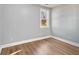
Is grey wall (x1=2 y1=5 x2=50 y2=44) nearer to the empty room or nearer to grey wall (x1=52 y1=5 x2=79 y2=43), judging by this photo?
the empty room

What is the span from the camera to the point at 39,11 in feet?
4.11

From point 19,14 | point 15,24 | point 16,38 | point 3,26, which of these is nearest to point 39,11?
point 19,14

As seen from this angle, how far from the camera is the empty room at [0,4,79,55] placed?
1221mm

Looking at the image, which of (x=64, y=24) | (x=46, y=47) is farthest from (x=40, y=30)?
(x=64, y=24)

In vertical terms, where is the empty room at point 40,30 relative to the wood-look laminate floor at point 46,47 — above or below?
above

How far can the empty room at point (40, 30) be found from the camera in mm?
1221

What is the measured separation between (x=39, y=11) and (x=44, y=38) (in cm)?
42

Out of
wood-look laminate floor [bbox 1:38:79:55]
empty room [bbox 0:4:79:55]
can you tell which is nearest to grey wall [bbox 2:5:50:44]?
empty room [bbox 0:4:79:55]

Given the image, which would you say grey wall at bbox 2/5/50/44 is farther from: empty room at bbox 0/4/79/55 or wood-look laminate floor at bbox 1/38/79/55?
wood-look laminate floor at bbox 1/38/79/55

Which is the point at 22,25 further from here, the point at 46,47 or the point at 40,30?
the point at 46,47

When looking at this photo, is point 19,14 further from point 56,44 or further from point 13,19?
point 56,44

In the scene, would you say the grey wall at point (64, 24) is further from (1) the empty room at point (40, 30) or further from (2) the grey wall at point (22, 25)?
(2) the grey wall at point (22, 25)

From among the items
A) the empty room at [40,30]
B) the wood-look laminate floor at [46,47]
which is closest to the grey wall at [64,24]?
the empty room at [40,30]

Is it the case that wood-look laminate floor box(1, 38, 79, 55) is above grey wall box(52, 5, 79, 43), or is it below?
below
